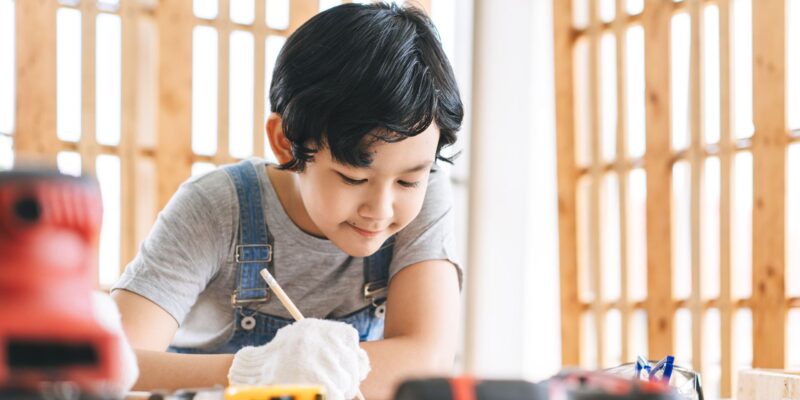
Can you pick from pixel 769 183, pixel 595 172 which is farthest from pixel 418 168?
pixel 595 172

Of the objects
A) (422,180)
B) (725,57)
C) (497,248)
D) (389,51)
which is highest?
(725,57)

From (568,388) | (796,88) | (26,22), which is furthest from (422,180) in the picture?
(26,22)

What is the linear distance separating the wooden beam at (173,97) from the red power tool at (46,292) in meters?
2.42

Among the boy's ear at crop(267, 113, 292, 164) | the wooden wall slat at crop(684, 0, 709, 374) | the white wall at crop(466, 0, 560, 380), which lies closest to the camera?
the boy's ear at crop(267, 113, 292, 164)

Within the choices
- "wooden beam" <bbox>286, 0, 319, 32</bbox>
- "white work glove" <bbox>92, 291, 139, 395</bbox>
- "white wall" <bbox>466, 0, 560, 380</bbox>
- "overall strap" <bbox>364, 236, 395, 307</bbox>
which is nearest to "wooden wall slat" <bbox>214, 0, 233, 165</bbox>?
"wooden beam" <bbox>286, 0, 319, 32</bbox>

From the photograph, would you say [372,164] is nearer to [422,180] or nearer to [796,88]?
[422,180]

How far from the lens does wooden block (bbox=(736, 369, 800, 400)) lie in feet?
3.90

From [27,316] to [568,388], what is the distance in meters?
0.25

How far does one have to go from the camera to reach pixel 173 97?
281 cm

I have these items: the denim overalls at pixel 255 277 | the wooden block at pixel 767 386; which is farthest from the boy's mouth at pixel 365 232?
the wooden block at pixel 767 386

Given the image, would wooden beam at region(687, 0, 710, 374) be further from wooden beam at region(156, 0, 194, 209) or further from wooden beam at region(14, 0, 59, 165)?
wooden beam at region(14, 0, 59, 165)

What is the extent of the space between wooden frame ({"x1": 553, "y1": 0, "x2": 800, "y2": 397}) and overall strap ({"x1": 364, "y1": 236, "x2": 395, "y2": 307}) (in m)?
1.52

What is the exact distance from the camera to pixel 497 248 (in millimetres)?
3379

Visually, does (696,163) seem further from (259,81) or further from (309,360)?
(309,360)
